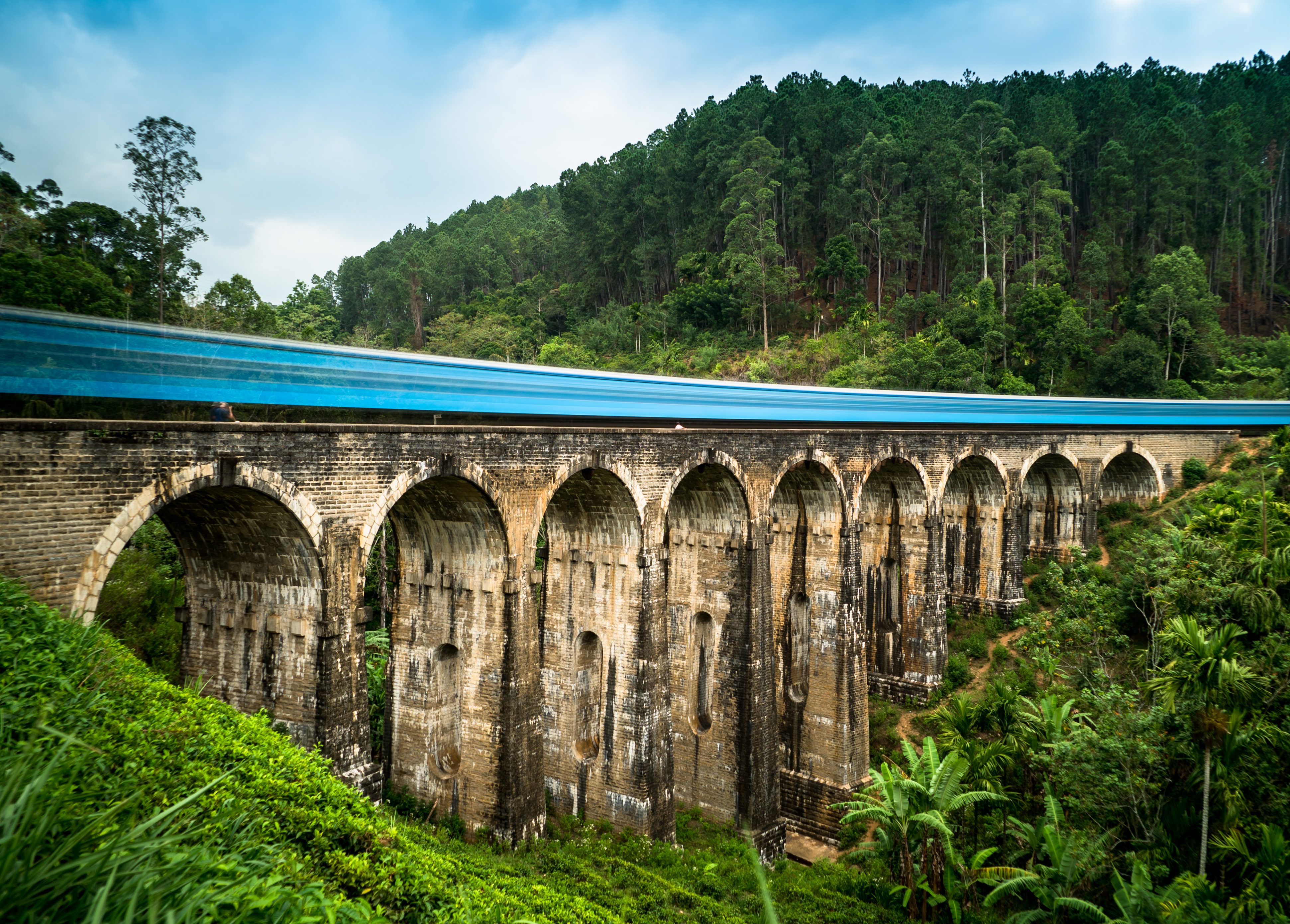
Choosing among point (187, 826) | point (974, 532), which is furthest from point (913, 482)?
point (187, 826)

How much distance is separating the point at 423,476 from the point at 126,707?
488 centimetres

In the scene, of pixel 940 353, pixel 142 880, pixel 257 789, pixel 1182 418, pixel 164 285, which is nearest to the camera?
pixel 142 880

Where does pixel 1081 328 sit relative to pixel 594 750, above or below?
above

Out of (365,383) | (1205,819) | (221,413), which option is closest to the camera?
(221,413)

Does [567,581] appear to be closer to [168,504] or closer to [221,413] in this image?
[221,413]

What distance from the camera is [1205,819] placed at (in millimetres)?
9477

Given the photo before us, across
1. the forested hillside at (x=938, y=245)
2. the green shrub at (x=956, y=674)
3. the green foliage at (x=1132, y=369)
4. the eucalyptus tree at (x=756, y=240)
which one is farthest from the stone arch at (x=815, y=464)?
the eucalyptus tree at (x=756, y=240)

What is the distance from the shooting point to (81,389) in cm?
750

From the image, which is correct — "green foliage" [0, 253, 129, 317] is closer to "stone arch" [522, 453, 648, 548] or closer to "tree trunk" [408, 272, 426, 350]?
"stone arch" [522, 453, 648, 548]

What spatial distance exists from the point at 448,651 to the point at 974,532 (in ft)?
54.9

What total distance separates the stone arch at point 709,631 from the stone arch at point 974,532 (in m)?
9.44

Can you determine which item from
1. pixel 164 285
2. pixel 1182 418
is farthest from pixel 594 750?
pixel 1182 418

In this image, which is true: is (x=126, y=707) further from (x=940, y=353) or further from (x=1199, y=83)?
(x=1199, y=83)

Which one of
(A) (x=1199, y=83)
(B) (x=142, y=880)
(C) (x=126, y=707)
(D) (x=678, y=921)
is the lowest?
(D) (x=678, y=921)
